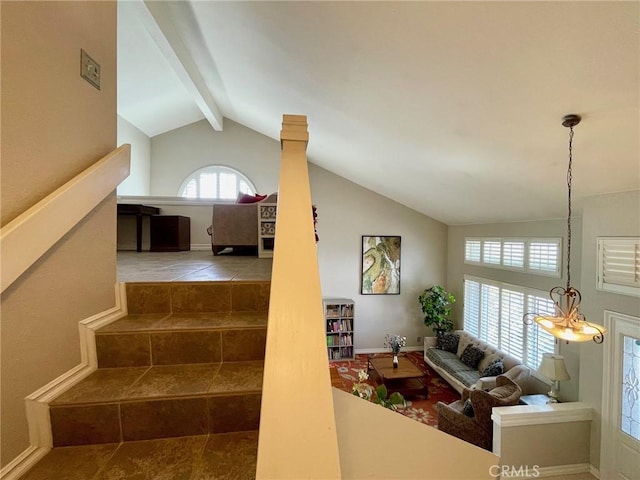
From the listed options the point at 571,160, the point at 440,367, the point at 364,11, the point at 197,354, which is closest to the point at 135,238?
the point at 197,354

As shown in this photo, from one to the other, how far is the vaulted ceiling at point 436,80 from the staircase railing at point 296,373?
1.83m

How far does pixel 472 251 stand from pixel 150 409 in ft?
19.9

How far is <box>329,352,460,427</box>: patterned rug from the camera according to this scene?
4188mm

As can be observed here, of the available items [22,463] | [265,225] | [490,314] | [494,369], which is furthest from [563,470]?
[22,463]

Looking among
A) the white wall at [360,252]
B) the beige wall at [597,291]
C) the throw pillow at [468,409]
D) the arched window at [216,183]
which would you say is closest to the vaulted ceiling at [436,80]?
the beige wall at [597,291]

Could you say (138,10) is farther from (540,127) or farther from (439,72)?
(540,127)

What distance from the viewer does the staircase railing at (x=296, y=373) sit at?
472 mm

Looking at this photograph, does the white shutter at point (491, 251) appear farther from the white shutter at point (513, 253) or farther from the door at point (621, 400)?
the door at point (621, 400)

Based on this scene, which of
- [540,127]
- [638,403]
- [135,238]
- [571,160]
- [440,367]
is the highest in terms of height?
[540,127]

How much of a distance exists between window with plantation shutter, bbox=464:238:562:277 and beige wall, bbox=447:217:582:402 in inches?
3.1

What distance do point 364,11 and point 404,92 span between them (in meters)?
0.81

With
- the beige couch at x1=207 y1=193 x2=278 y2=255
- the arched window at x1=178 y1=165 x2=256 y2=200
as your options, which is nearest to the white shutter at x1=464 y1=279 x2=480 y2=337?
the beige couch at x1=207 y1=193 x2=278 y2=255

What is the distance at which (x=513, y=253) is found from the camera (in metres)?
4.61

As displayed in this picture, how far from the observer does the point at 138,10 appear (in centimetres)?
261
